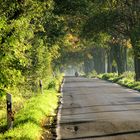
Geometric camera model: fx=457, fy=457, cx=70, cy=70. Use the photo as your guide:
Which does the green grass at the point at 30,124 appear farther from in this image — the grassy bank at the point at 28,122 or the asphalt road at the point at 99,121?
the asphalt road at the point at 99,121

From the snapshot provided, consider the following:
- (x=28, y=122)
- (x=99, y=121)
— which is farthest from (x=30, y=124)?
Answer: (x=99, y=121)

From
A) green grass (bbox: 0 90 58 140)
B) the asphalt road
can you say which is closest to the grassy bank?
green grass (bbox: 0 90 58 140)

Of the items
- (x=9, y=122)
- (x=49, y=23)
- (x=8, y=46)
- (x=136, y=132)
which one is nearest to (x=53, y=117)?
(x=9, y=122)

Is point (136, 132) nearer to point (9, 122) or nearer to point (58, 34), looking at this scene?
point (9, 122)

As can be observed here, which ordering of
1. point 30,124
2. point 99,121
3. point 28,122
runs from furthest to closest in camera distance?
point 99,121 < point 28,122 < point 30,124

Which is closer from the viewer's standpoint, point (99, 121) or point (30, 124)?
point (30, 124)

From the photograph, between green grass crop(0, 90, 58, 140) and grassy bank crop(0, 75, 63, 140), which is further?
grassy bank crop(0, 75, 63, 140)

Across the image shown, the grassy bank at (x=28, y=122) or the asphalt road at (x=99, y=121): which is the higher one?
the grassy bank at (x=28, y=122)

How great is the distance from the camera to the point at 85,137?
13.7m

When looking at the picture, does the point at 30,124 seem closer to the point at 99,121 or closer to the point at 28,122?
the point at 28,122

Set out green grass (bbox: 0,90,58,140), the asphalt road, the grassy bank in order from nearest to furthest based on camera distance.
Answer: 1. green grass (bbox: 0,90,58,140)
2. the grassy bank
3. the asphalt road

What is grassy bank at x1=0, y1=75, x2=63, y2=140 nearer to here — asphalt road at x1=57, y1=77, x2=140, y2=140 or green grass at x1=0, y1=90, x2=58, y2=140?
green grass at x1=0, y1=90, x2=58, y2=140

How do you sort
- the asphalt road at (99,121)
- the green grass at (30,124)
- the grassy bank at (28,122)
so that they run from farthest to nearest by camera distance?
the asphalt road at (99,121), the grassy bank at (28,122), the green grass at (30,124)

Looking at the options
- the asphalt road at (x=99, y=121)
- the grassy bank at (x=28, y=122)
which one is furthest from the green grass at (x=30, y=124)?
the asphalt road at (x=99, y=121)
